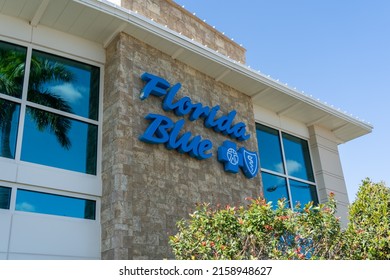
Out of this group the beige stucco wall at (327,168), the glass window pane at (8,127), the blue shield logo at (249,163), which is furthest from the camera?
the beige stucco wall at (327,168)

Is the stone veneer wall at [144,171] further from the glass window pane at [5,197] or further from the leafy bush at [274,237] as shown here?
the leafy bush at [274,237]

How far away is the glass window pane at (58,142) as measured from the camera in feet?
32.1

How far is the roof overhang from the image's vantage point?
10.6 meters

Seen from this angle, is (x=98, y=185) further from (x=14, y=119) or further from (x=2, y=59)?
(x=2, y=59)

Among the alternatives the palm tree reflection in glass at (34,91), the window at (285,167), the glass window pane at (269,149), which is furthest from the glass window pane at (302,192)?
the palm tree reflection in glass at (34,91)

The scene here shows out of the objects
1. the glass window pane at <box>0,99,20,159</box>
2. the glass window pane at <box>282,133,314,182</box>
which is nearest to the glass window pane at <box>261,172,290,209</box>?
the glass window pane at <box>282,133,314,182</box>

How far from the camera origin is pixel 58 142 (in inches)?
402

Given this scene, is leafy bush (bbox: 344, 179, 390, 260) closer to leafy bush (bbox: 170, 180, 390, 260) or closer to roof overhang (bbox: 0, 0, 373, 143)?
leafy bush (bbox: 170, 180, 390, 260)

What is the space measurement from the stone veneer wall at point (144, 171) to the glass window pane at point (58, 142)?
44 centimetres

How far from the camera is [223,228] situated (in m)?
7.24

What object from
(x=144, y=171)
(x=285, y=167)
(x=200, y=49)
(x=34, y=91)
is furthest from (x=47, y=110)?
(x=285, y=167)

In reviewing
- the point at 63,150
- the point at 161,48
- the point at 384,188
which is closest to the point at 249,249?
the point at 384,188

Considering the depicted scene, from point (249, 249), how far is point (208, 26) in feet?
33.9

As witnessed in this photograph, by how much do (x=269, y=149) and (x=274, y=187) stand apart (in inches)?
57.0
